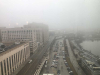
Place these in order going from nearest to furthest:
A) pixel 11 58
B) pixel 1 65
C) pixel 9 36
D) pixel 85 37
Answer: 1. pixel 1 65
2. pixel 11 58
3. pixel 9 36
4. pixel 85 37

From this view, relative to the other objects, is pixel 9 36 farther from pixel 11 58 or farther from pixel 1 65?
pixel 1 65

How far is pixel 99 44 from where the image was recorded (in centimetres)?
980

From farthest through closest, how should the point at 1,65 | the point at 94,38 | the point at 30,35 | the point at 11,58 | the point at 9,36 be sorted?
the point at 94,38, the point at 9,36, the point at 30,35, the point at 11,58, the point at 1,65

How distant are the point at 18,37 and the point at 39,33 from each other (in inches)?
147

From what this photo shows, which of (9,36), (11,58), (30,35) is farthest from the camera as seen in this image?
(9,36)

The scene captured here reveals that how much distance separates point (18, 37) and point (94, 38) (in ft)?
28.9

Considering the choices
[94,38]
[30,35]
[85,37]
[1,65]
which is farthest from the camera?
[85,37]

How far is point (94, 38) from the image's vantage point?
10109 millimetres

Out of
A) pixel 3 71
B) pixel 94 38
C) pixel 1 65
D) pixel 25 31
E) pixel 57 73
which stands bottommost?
pixel 57 73

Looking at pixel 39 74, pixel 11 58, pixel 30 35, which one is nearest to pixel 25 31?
pixel 30 35

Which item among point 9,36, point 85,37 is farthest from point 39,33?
point 85,37

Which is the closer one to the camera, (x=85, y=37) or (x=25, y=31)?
(x=25, y=31)

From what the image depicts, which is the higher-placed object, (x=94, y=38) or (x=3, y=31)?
(x=3, y=31)

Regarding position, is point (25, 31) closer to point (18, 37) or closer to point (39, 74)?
point (18, 37)
